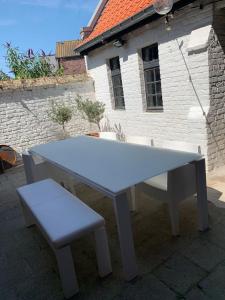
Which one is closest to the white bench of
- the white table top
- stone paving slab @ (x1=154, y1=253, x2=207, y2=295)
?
the white table top

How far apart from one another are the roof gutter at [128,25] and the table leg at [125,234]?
136 inches

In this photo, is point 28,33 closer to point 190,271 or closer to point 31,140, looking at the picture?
point 31,140

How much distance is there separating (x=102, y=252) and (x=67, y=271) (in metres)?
0.35

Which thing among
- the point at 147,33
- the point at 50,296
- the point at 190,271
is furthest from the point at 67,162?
the point at 147,33

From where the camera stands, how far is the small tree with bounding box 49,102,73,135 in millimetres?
6801

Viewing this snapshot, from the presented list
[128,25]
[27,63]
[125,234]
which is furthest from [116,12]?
[125,234]

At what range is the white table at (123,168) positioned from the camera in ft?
6.81

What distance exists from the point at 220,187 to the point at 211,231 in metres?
1.25

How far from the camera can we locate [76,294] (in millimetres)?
2088

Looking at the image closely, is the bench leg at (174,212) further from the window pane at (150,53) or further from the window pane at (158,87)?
the window pane at (150,53)

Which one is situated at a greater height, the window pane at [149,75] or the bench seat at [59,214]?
the window pane at [149,75]

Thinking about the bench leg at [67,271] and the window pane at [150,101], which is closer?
the bench leg at [67,271]

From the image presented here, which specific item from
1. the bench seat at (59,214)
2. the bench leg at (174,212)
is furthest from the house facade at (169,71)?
the bench seat at (59,214)

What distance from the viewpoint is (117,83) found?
22.8ft
